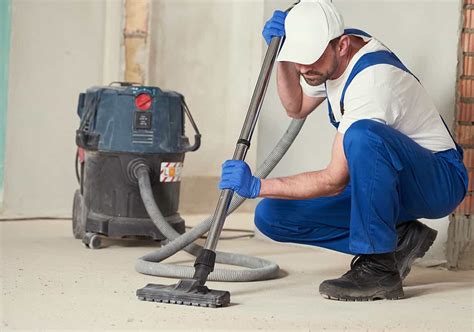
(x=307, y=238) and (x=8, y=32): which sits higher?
(x=8, y=32)

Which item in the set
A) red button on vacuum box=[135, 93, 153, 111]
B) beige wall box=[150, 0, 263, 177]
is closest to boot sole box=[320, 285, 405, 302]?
red button on vacuum box=[135, 93, 153, 111]

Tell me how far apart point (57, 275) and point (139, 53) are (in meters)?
2.06

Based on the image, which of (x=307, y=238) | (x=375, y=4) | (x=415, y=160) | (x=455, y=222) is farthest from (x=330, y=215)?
(x=375, y=4)

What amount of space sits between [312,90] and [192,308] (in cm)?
86

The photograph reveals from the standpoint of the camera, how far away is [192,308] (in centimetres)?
245

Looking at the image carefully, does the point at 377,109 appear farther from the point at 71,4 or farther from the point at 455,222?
the point at 71,4

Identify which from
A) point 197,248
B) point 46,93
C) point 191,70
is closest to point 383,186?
point 197,248

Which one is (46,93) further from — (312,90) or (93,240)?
(312,90)

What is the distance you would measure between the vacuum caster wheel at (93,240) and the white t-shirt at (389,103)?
124 centimetres

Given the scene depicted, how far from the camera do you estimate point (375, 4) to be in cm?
360

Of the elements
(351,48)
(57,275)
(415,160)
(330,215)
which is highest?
(351,48)

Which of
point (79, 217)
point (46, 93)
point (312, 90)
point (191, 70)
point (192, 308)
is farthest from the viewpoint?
point (191, 70)

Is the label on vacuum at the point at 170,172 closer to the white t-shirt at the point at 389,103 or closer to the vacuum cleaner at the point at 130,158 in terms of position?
the vacuum cleaner at the point at 130,158

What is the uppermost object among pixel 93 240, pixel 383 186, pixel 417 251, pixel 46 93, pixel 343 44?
pixel 343 44
